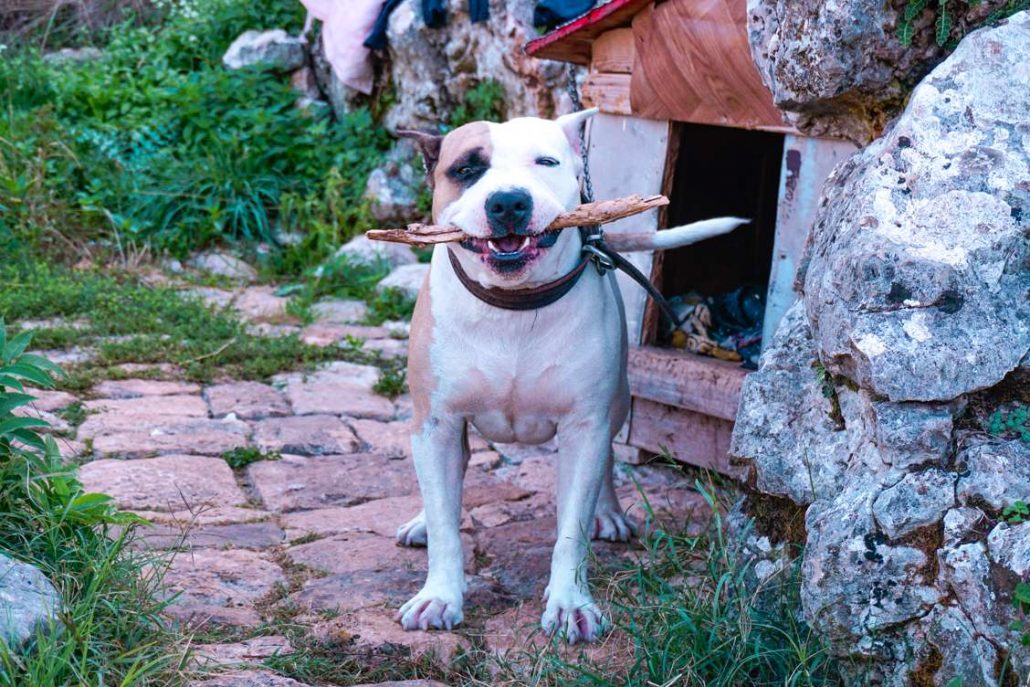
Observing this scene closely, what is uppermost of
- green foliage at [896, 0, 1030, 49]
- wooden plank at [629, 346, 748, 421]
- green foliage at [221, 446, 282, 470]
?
green foliage at [896, 0, 1030, 49]

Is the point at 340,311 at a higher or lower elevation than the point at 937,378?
lower

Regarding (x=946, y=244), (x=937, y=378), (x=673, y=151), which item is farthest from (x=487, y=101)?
(x=937, y=378)

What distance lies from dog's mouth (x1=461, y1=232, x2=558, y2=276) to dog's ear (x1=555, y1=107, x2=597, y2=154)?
50 cm

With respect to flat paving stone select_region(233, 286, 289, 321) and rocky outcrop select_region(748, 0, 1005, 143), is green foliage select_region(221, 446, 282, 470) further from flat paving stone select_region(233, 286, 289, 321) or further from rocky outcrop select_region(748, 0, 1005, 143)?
rocky outcrop select_region(748, 0, 1005, 143)

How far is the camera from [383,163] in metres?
8.88

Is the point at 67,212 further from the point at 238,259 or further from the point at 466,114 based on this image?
the point at 466,114

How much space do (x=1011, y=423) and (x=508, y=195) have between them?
1.37 m

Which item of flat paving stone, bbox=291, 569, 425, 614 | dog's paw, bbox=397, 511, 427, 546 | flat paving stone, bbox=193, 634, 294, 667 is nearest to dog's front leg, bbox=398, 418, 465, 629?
flat paving stone, bbox=291, 569, 425, 614

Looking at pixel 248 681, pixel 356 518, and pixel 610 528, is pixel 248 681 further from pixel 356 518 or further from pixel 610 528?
pixel 610 528

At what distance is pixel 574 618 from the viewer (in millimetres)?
3232

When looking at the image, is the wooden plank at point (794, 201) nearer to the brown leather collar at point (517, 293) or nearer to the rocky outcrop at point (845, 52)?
the rocky outcrop at point (845, 52)

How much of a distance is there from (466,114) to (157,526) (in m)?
4.89

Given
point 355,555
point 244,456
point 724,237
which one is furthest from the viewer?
point 724,237

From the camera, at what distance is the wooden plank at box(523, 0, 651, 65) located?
4672 millimetres
